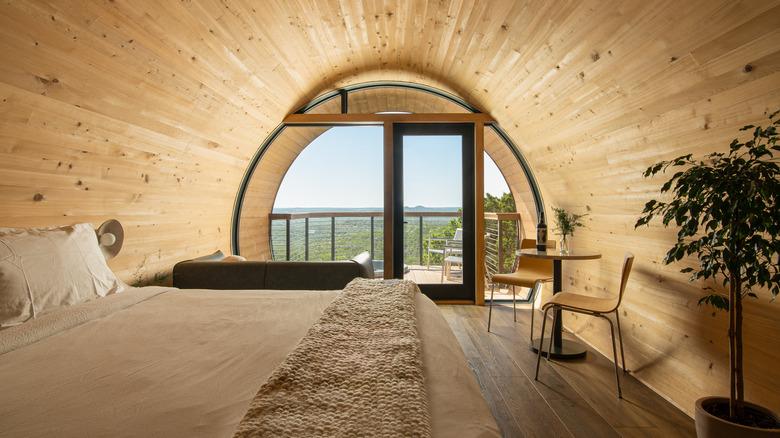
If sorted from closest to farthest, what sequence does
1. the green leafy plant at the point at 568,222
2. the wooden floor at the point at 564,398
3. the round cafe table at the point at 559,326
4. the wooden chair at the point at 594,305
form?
the wooden floor at the point at 564,398
the wooden chair at the point at 594,305
the round cafe table at the point at 559,326
the green leafy plant at the point at 568,222

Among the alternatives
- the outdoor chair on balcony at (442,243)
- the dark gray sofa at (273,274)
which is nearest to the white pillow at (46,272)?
the dark gray sofa at (273,274)

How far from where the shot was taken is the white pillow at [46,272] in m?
1.38

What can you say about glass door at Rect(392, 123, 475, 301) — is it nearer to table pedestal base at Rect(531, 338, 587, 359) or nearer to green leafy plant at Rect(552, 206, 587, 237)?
green leafy plant at Rect(552, 206, 587, 237)

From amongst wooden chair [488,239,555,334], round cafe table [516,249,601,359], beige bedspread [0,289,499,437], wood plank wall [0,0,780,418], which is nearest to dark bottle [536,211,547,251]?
round cafe table [516,249,601,359]

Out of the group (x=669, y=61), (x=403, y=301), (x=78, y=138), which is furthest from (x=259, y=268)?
(x=669, y=61)

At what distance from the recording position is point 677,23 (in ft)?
5.23

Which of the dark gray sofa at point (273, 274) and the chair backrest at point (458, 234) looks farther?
the chair backrest at point (458, 234)

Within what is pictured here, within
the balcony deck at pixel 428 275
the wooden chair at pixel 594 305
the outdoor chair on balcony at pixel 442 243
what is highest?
the outdoor chair on balcony at pixel 442 243

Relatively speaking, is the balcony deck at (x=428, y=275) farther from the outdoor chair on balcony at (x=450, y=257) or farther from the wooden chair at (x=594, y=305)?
the wooden chair at (x=594, y=305)

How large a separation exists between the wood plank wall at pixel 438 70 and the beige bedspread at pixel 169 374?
3.56ft

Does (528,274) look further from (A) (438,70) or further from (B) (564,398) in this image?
(A) (438,70)

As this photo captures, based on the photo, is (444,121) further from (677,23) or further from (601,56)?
(677,23)

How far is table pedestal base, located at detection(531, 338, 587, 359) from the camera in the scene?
2640mm

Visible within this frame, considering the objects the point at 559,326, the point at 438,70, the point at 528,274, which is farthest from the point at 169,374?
the point at 438,70
